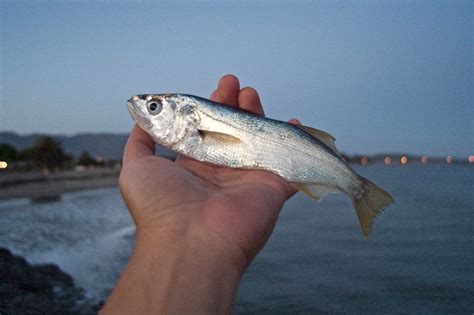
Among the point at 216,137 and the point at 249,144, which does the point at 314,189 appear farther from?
the point at 216,137

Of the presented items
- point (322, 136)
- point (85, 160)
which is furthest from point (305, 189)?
point (85, 160)

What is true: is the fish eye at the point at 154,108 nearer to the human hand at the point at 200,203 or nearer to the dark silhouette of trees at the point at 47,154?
the human hand at the point at 200,203

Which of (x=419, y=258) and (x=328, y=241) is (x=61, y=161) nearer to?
(x=328, y=241)

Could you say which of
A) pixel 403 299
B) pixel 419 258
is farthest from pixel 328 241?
pixel 403 299

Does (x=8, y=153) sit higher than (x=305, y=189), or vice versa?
(x=305, y=189)

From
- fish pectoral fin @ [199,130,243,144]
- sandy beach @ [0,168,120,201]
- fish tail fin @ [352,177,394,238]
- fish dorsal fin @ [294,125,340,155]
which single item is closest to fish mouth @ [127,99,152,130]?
fish pectoral fin @ [199,130,243,144]

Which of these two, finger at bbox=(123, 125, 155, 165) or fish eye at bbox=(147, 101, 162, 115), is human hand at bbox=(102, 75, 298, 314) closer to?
finger at bbox=(123, 125, 155, 165)
